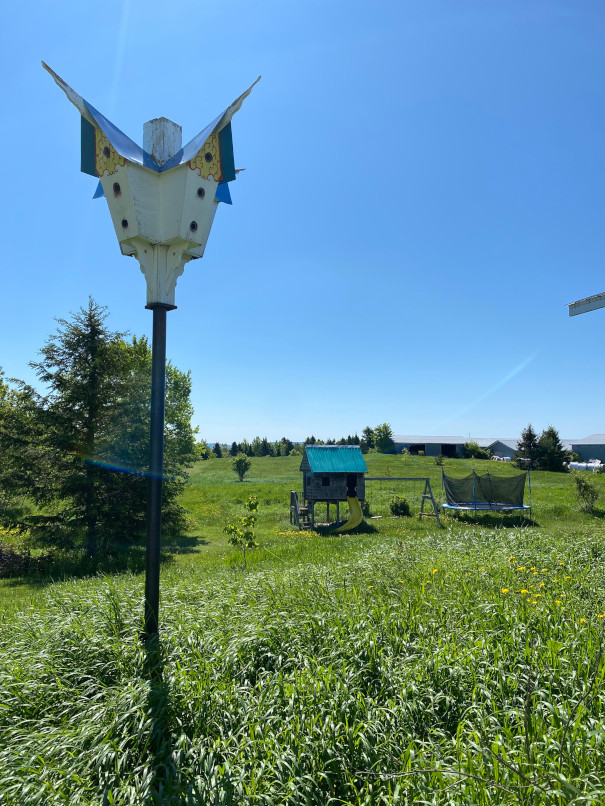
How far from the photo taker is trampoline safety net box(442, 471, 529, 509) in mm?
19672

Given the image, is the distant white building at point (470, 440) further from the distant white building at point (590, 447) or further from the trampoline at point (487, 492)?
the trampoline at point (487, 492)

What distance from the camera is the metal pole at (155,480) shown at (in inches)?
166

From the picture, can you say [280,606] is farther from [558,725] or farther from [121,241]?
[121,241]

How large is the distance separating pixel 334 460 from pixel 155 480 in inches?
653

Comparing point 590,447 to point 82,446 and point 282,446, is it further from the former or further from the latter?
point 82,446

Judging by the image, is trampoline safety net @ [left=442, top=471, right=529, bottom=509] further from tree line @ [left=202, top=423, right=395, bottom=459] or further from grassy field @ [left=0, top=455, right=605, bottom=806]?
tree line @ [left=202, top=423, right=395, bottom=459]

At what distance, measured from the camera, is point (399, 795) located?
246 centimetres

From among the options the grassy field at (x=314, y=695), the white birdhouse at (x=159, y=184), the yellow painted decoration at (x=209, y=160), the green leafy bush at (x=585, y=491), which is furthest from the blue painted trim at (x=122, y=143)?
the green leafy bush at (x=585, y=491)

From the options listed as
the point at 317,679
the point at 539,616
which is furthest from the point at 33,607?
the point at 539,616

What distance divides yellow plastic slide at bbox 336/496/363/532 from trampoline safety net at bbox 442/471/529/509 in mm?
3982

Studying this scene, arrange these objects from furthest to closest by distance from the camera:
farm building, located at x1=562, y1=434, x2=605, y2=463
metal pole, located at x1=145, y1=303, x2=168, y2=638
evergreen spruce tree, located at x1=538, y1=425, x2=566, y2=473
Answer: farm building, located at x1=562, y1=434, x2=605, y2=463 → evergreen spruce tree, located at x1=538, y1=425, x2=566, y2=473 → metal pole, located at x1=145, y1=303, x2=168, y2=638

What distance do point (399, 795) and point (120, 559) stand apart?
11.9m

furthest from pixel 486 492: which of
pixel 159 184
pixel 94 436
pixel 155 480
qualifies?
pixel 159 184

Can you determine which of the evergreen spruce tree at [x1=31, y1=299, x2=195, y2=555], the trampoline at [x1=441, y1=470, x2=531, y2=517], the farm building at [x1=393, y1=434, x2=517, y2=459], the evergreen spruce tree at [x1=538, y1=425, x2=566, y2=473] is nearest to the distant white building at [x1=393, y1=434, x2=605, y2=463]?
the farm building at [x1=393, y1=434, x2=517, y2=459]
